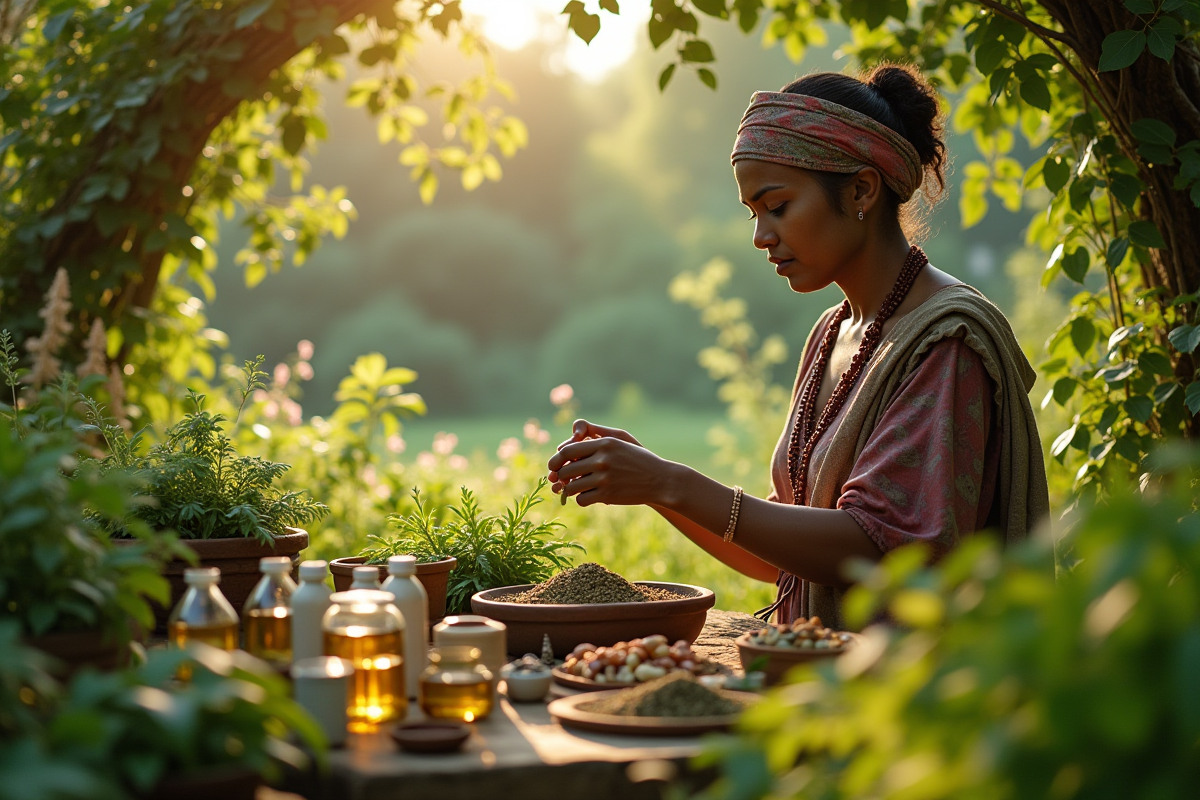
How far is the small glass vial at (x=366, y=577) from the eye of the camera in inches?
53.8

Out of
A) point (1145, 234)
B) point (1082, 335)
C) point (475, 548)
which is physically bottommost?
point (475, 548)

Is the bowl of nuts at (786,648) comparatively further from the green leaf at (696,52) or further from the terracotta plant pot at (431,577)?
the green leaf at (696,52)

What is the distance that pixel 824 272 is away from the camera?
229 centimetres

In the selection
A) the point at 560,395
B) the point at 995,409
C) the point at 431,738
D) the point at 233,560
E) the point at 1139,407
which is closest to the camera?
the point at 431,738

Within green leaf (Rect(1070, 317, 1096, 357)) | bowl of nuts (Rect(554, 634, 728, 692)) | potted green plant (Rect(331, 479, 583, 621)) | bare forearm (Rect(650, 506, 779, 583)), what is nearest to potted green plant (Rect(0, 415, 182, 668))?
bowl of nuts (Rect(554, 634, 728, 692))

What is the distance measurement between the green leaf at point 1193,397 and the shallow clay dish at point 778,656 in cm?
110

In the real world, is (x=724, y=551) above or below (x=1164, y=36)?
below

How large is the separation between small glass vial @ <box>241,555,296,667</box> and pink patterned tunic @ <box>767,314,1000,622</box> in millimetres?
978

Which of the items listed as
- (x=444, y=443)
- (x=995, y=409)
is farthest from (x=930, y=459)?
(x=444, y=443)

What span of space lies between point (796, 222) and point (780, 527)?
62cm

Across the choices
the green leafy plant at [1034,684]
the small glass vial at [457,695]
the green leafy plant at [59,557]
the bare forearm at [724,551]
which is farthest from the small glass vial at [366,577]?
the bare forearm at [724,551]

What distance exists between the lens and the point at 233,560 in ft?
5.98

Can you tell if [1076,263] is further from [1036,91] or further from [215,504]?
[215,504]

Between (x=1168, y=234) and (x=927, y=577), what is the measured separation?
1873 millimetres
